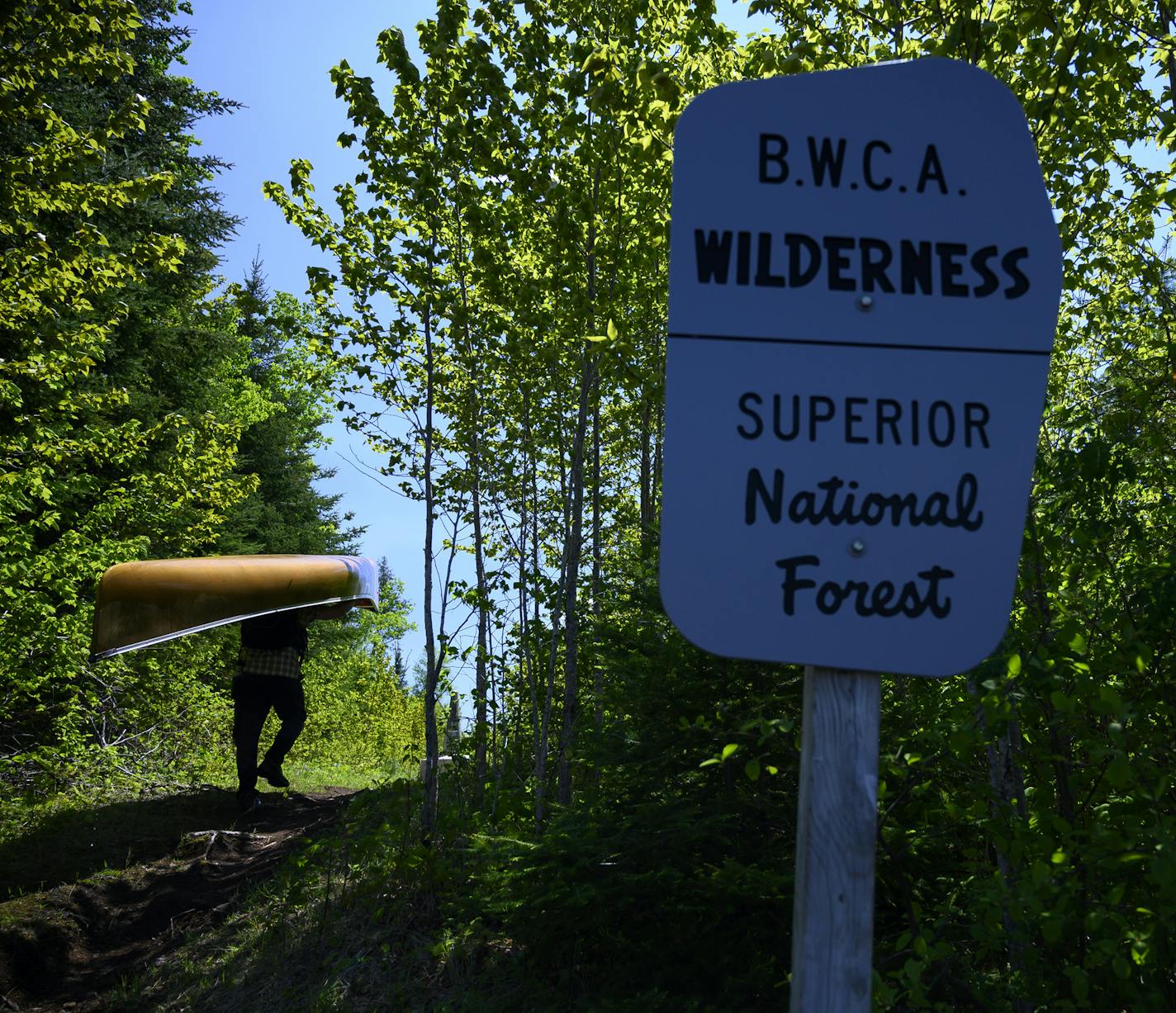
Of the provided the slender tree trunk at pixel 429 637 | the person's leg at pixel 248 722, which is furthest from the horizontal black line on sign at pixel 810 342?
the person's leg at pixel 248 722

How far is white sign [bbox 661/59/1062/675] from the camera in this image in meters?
1.42

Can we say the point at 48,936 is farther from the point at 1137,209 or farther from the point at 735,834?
the point at 1137,209

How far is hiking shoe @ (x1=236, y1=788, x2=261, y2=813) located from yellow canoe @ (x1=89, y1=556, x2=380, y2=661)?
172 centimetres

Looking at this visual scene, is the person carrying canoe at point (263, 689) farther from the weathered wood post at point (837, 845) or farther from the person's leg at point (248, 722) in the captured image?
the weathered wood post at point (837, 845)

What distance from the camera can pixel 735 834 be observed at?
438 cm

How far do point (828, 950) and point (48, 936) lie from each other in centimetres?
625

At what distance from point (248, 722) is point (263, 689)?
38cm

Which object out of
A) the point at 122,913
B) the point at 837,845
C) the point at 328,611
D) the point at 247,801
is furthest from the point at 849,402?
the point at 328,611

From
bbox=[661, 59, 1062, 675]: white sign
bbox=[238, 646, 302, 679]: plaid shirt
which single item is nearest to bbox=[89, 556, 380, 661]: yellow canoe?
bbox=[238, 646, 302, 679]: plaid shirt

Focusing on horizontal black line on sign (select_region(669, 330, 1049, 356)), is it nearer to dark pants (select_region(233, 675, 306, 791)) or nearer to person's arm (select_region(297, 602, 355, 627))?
dark pants (select_region(233, 675, 306, 791))

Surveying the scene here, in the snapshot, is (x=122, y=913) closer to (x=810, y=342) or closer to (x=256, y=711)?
(x=256, y=711)

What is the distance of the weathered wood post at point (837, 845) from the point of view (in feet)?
4.53

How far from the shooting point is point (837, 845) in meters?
1.40

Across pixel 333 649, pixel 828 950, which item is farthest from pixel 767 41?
pixel 333 649
